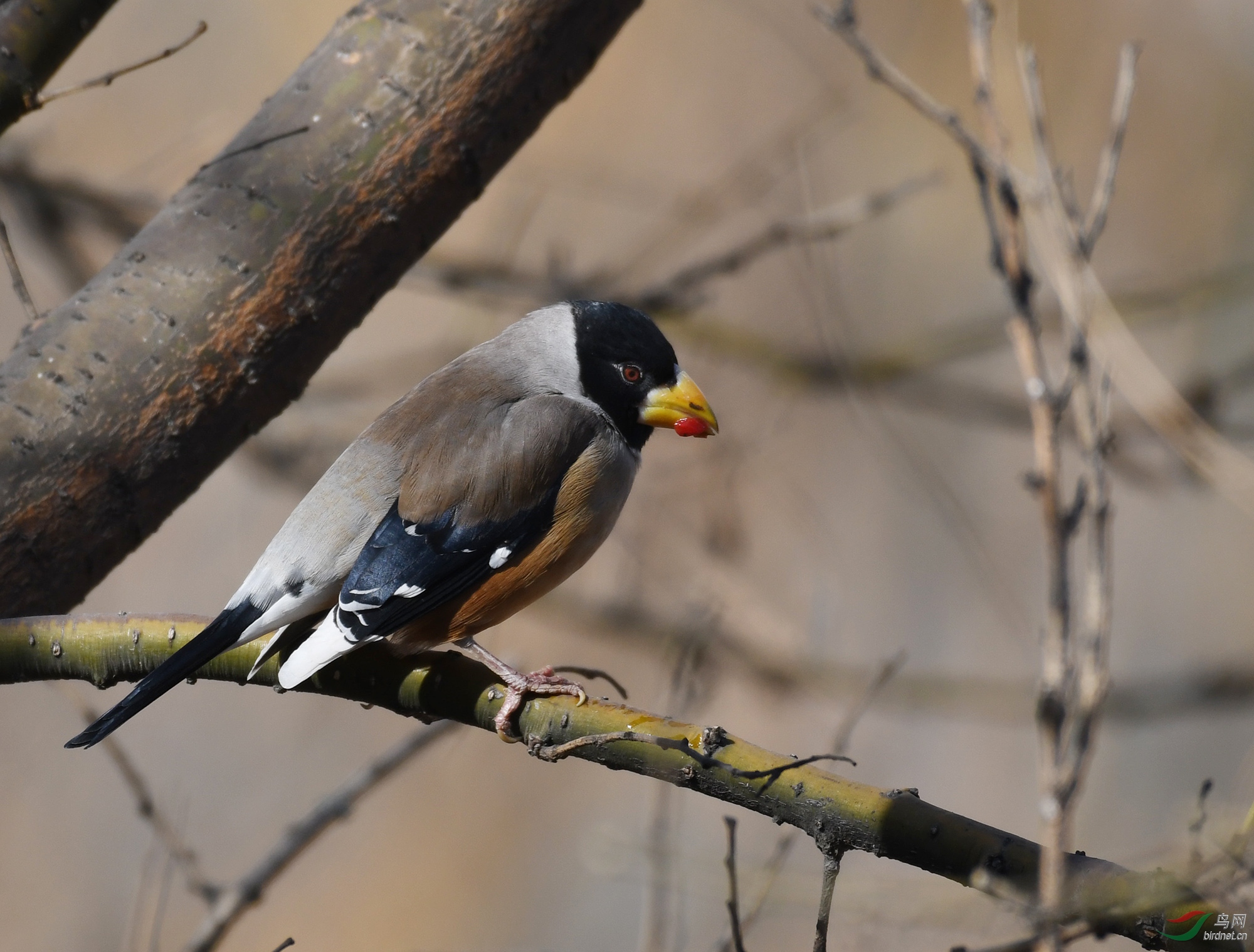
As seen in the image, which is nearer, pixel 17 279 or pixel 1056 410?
pixel 1056 410

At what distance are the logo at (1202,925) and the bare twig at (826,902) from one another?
1.45 ft

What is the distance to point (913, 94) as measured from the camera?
2258mm

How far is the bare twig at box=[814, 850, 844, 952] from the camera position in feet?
4.88

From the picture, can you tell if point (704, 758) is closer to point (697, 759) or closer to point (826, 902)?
point (697, 759)

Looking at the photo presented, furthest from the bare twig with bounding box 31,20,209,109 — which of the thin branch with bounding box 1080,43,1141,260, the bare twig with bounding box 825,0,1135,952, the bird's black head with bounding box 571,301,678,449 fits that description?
the thin branch with bounding box 1080,43,1141,260

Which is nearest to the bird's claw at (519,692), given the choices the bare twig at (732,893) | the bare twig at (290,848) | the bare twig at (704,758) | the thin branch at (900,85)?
the bare twig at (704,758)

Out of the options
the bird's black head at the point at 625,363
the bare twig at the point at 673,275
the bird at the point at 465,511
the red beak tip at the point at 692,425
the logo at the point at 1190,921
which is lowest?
the logo at the point at 1190,921

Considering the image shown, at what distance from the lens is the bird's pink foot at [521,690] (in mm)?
2080

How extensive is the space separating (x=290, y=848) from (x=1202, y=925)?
1890 millimetres

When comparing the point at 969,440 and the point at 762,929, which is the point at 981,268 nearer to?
the point at 969,440

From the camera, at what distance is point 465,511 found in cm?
267

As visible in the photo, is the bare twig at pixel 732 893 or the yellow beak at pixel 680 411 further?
the yellow beak at pixel 680 411

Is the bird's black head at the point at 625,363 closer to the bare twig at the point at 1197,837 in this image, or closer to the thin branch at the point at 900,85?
the thin branch at the point at 900,85

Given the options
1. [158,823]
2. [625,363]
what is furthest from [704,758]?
[625,363]
